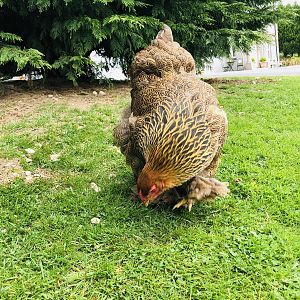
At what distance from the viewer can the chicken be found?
2.58m

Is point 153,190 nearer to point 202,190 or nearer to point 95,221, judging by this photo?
point 202,190

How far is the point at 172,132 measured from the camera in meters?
2.62

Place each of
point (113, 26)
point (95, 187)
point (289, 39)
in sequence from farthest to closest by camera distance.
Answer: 1. point (289, 39)
2. point (113, 26)
3. point (95, 187)

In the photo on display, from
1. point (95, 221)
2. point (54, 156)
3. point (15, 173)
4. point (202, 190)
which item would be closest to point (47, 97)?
point (54, 156)

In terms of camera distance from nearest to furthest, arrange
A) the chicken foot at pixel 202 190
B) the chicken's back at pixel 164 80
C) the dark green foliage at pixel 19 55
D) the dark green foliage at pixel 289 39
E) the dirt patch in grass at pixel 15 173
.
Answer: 1. the chicken foot at pixel 202 190
2. the chicken's back at pixel 164 80
3. the dirt patch in grass at pixel 15 173
4. the dark green foliage at pixel 19 55
5. the dark green foliage at pixel 289 39

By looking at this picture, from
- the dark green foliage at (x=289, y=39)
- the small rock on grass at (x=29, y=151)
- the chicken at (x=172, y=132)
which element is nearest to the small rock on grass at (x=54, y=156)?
the small rock on grass at (x=29, y=151)

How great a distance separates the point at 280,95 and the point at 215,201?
460cm

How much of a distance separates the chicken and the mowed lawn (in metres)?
0.31

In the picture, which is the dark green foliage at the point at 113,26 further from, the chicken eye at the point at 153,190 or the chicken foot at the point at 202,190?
the chicken eye at the point at 153,190

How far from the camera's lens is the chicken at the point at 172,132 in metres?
2.58

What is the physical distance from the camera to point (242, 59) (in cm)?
2372

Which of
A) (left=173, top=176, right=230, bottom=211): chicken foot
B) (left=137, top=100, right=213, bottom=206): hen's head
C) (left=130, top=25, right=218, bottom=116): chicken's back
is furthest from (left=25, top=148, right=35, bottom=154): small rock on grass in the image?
(left=173, top=176, right=230, bottom=211): chicken foot

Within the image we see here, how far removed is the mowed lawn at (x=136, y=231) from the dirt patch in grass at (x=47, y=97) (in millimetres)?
1083

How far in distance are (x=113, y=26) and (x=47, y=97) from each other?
5.63 ft
